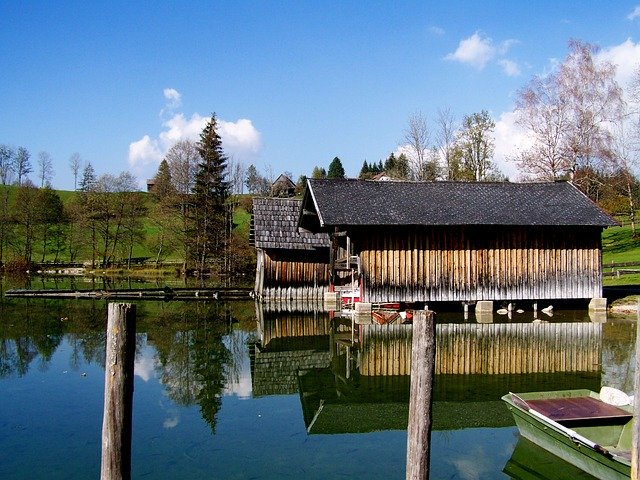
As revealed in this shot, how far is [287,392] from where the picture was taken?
12.9 metres

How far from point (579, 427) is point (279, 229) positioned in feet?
77.0

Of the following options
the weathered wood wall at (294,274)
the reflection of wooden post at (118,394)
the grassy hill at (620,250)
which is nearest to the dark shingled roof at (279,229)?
the weathered wood wall at (294,274)

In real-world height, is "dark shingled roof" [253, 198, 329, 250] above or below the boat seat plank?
above

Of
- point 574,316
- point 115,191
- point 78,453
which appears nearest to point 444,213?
point 574,316

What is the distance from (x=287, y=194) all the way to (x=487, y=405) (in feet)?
198

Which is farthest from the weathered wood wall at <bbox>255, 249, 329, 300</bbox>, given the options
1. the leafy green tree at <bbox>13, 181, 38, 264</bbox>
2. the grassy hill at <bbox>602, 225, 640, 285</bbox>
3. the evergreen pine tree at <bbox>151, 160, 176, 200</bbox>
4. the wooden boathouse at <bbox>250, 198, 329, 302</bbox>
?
the leafy green tree at <bbox>13, 181, 38, 264</bbox>

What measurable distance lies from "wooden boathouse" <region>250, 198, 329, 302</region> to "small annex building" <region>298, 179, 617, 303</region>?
531 cm

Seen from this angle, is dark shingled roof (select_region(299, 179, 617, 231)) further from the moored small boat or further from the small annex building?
the moored small boat

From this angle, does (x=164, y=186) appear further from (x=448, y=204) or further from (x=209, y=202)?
(x=448, y=204)

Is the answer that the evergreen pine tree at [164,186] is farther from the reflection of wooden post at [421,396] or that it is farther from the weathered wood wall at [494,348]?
the reflection of wooden post at [421,396]

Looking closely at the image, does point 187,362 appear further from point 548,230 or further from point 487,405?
point 548,230

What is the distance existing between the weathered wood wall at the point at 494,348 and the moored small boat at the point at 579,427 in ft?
14.3

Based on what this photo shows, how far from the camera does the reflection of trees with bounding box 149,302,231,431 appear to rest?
12281 mm

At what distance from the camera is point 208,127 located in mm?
48844
